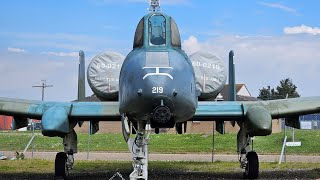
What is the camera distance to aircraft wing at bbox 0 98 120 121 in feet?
45.8

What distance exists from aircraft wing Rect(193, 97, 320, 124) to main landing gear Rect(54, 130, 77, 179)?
327 centimetres

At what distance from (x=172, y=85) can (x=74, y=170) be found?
29.6 feet

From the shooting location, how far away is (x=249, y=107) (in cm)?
1420

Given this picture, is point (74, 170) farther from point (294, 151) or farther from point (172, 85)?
point (294, 151)

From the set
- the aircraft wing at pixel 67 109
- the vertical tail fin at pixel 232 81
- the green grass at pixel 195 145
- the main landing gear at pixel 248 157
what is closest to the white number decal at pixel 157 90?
the aircraft wing at pixel 67 109

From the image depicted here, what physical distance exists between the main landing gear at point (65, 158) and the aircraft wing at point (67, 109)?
80 cm

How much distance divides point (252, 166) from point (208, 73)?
2883mm

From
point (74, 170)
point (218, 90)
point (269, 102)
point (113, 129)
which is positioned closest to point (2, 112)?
point (74, 170)

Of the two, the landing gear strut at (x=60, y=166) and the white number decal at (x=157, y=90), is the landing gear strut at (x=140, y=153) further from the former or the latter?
the landing gear strut at (x=60, y=166)

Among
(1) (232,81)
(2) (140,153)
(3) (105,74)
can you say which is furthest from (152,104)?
(1) (232,81)

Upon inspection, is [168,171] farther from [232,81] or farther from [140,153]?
[140,153]

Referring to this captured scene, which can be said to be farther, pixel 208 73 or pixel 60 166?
pixel 208 73

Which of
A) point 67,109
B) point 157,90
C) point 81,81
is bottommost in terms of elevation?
point 67,109

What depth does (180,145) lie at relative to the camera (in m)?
34.2
